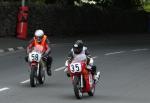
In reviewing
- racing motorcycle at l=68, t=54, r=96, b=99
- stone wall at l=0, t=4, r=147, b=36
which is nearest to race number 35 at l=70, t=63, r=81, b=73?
racing motorcycle at l=68, t=54, r=96, b=99

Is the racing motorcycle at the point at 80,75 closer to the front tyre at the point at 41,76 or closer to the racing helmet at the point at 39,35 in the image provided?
the front tyre at the point at 41,76

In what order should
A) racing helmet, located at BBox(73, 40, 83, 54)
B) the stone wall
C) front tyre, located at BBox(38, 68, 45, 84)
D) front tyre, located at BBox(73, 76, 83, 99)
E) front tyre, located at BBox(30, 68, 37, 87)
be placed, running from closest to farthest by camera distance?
front tyre, located at BBox(73, 76, 83, 99) < racing helmet, located at BBox(73, 40, 83, 54) < front tyre, located at BBox(30, 68, 37, 87) < front tyre, located at BBox(38, 68, 45, 84) < the stone wall

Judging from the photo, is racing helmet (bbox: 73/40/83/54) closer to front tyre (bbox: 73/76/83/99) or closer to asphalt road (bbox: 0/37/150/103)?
front tyre (bbox: 73/76/83/99)

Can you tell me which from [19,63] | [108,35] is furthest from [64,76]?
[108,35]

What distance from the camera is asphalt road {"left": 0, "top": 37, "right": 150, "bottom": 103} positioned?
554 inches

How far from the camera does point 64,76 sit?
19.1 m

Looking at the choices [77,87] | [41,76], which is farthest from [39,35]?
[77,87]

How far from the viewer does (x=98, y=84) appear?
1720cm

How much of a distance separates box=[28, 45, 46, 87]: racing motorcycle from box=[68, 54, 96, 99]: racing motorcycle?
2.27 m

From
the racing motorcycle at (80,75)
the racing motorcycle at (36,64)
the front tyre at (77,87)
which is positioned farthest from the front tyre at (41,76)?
the front tyre at (77,87)

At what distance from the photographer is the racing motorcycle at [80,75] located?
13797 millimetres

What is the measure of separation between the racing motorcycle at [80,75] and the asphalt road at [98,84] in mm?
218

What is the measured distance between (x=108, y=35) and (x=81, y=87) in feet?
99.6

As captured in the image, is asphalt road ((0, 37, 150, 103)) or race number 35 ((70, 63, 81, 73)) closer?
race number 35 ((70, 63, 81, 73))
